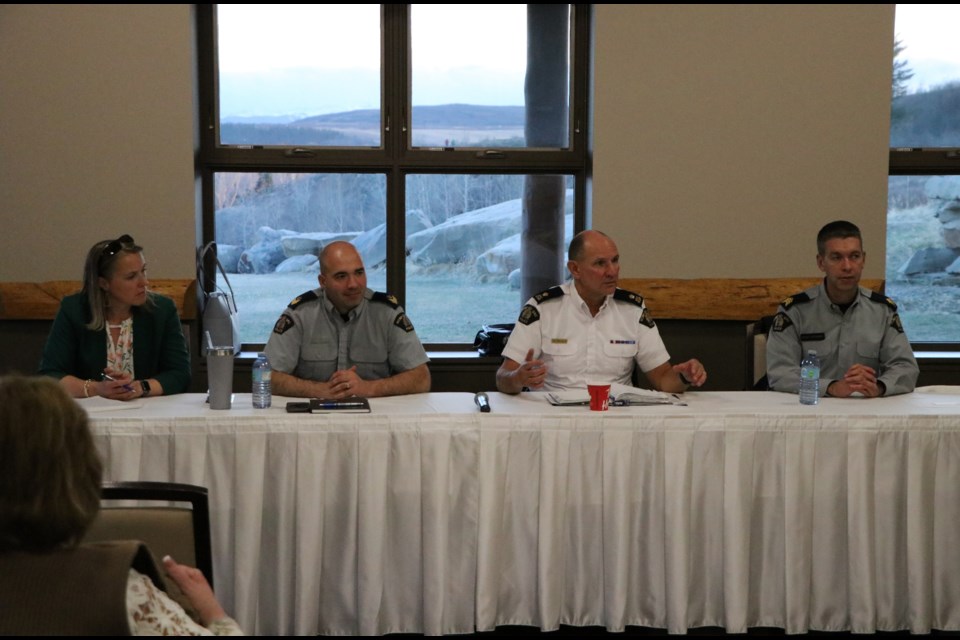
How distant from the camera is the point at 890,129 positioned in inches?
196

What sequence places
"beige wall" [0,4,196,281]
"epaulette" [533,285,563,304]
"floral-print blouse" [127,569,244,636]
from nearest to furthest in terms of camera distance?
"floral-print blouse" [127,569,244,636] → "epaulette" [533,285,563,304] → "beige wall" [0,4,196,281]

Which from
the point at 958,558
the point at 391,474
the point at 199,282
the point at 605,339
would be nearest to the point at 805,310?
the point at 605,339

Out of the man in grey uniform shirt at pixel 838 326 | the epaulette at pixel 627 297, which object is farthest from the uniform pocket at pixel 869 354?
the epaulette at pixel 627 297

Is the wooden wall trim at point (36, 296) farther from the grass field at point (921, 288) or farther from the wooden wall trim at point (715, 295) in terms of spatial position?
the grass field at point (921, 288)

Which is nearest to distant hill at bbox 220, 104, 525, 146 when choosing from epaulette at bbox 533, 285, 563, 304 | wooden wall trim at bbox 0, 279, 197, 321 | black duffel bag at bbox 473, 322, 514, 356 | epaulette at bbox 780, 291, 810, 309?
wooden wall trim at bbox 0, 279, 197, 321

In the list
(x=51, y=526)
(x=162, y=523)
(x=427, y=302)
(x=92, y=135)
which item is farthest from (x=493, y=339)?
(x=51, y=526)

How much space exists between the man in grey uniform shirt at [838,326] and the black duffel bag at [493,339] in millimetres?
1366

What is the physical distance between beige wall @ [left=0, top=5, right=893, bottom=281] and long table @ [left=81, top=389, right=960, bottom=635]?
1.88m

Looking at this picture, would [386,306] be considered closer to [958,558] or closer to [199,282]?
[199,282]

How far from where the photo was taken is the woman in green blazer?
3408 mm

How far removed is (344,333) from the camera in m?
3.62

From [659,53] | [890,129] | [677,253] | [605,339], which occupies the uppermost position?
[659,53]

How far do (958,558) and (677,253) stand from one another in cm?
213

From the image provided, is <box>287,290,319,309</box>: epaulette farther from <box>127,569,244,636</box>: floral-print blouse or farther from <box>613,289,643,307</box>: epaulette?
<box>127,569,244,636</box>: floral-print blouse
